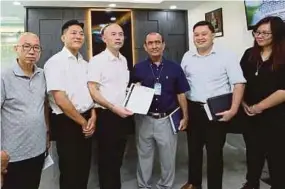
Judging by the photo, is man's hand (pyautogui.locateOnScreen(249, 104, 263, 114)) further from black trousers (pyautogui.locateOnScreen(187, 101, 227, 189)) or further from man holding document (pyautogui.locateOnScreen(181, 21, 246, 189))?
black trousers (pyautogui.locateOnScreen(187, 101, 227, 189))

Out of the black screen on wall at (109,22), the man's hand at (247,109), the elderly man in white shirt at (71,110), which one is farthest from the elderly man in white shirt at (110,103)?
the black screen on wall at (109,22)

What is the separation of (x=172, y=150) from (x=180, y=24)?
4876mm

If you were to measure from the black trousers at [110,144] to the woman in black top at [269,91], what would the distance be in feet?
3.47

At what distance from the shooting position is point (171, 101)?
2.47 m

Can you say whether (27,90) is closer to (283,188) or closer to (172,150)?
(172,150)

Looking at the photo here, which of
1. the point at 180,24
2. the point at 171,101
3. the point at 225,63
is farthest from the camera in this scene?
the point at 180,24

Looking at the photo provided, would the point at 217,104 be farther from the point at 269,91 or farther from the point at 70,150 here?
the point at 70,150

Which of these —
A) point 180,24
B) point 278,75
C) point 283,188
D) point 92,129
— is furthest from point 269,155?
point 180,24

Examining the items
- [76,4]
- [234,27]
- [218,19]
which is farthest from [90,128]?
[76,4]

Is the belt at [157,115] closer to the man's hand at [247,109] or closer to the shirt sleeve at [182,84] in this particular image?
the shirt sleeve at [182,84]

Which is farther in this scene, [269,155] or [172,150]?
[172,150]

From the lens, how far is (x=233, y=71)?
229 centimetres

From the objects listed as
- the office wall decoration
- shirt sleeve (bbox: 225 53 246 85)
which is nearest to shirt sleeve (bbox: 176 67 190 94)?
shirt sleeve (bbox: 225 53 246 85)

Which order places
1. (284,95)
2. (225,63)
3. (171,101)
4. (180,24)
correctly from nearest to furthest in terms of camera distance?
(284,95) → (225,63) → (171,101) → (180,24)
